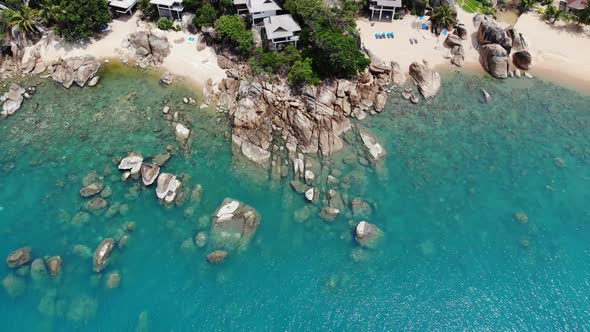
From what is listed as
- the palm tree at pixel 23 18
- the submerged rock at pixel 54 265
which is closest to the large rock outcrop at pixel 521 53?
the submerged rock at pixel 54 265

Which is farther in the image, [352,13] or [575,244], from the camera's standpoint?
[352,13]

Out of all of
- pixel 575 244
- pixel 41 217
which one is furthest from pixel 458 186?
pixel 41 217

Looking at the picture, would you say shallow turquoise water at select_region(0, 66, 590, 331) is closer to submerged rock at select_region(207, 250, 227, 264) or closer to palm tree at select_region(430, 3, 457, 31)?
submerged rock at select_region(207, 250, 227, 264)

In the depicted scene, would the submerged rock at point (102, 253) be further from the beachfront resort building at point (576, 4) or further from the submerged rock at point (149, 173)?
the beachfront resort building at point (576, 4)

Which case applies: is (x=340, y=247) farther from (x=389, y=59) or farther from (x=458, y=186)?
(x=389, y=59)

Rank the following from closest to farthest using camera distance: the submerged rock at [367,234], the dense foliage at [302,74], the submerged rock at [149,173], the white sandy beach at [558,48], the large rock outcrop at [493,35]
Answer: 1. the submerged rock at [367,234]
2. the submerged rock at [149,173]
3. the dense foliage at [302,74]
4. the large rock outcrop at [493,35]
5. the white sandy beach at [558,48]

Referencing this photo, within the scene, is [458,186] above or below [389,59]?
below
